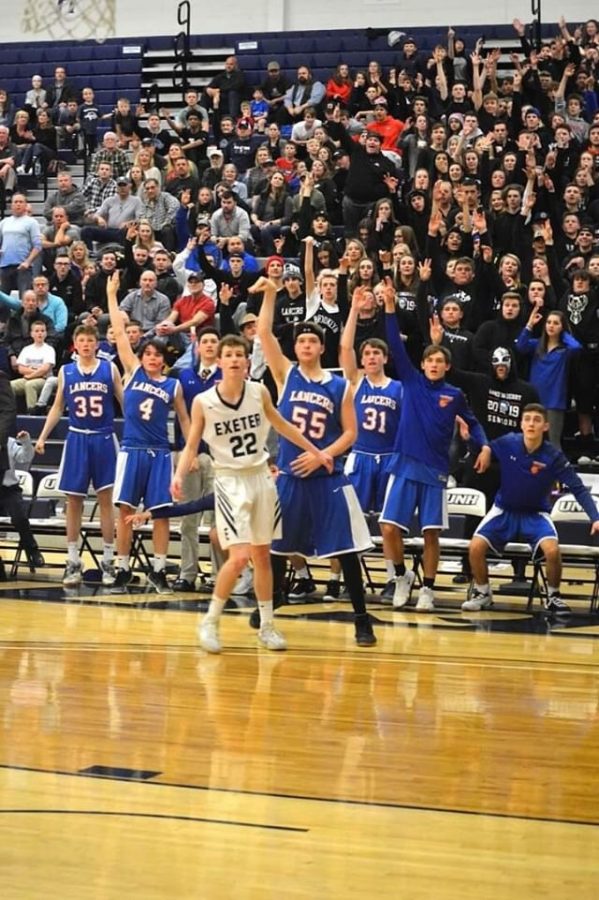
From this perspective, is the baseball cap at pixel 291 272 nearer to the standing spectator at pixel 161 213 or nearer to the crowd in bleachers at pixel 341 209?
the crowd in bleachers at pixel 341 209

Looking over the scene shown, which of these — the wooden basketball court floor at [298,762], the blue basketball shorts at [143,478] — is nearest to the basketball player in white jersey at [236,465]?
the wooden basketball court floor at [298,762]

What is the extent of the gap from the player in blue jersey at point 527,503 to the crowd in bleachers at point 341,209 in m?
1.54

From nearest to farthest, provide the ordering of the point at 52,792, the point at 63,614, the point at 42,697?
the point at 52,792, the point at 42,697, the point at 63,614

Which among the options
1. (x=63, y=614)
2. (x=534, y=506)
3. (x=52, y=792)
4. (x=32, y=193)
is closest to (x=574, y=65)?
(x=32, y=193)

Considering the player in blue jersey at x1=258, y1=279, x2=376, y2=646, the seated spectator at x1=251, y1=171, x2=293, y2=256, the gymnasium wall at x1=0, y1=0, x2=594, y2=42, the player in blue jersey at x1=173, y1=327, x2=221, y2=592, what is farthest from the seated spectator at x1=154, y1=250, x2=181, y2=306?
the gymnasium wall at x1=0, y1=0, x2=594, y2=42

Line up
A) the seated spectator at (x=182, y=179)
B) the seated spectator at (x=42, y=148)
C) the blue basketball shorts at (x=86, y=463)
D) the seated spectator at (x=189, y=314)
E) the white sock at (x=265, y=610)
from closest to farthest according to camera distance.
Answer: the white sock at (x=265, y=610) → the blue basketball shorts at (x=86, y=463) → the seated spectator at (x=189, y=314) → the seated spectator at (x=182, y=179) → the seated spectator at (x=42, y=148)

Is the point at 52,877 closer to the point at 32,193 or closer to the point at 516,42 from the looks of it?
Answer: the point at 32,193

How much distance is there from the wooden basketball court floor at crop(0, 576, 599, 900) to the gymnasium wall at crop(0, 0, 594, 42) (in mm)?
17305

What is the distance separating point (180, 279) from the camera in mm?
17266

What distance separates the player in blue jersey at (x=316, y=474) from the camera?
9367 millimetres

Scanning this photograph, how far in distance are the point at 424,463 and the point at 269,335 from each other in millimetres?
2371

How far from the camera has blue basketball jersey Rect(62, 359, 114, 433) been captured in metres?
12.2

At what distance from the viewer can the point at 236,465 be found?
9055 millimetres

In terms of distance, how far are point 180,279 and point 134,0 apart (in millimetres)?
12075
